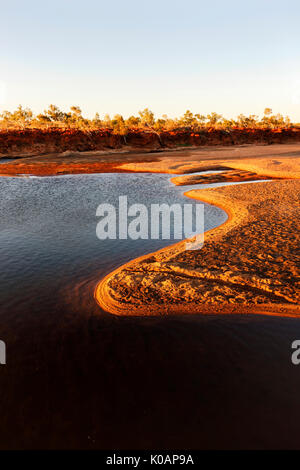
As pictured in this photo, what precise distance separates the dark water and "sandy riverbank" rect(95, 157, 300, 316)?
0.37 metres

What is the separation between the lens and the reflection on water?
7184 mm

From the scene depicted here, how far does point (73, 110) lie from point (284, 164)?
6630 cm

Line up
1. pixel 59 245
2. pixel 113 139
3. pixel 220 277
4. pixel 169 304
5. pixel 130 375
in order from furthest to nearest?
pixel 113 139 < pixel 59 245 < pixel 220 277 < pixel 169 304 < pixel 130 375

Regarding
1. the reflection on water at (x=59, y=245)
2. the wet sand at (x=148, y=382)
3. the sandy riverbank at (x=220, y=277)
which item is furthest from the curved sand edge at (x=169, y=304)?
the reflection on water at (x=59, y=245)

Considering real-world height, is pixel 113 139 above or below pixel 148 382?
above

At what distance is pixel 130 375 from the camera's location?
474 cm

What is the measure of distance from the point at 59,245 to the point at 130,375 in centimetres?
679

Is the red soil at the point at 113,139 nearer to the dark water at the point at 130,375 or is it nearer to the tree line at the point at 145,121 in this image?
the tree line at the point at 145,121

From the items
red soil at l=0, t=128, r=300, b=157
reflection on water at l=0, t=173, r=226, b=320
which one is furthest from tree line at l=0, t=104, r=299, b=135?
reflection on water at l=0, t=173, r=226, b=320

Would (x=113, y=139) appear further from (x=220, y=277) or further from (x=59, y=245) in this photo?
(x=220, y=277)

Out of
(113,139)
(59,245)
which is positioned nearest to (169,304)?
(59,245)

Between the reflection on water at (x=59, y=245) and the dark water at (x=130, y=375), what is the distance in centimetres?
7

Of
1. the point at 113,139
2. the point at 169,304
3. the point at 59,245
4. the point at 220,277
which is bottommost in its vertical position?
the point at 169,304
